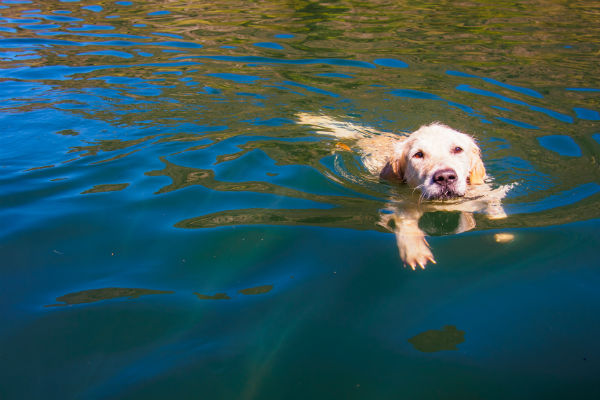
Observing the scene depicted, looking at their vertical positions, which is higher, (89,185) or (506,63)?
(506,63)

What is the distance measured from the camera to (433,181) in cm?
473

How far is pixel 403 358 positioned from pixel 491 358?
467mm

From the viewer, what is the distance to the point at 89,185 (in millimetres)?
5020

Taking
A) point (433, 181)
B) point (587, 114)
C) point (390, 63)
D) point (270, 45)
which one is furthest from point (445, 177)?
point (270, 45)

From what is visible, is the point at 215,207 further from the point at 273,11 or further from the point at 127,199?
the point at 273,11

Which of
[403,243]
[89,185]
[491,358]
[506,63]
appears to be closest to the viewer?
[491,358]

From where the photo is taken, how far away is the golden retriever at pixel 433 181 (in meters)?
3.98

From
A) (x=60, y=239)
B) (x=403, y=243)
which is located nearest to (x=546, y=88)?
(x=403, y=243)

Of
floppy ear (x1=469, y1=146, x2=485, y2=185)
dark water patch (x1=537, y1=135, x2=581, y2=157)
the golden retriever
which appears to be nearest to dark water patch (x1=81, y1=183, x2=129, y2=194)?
the golden retriever

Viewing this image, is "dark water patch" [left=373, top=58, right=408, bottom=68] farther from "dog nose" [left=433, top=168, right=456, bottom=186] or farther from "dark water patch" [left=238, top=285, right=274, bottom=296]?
"dark water patch" [left=238, top=285, right=274, bottom=296]

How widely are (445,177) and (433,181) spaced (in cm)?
13

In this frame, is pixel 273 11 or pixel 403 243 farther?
pixel 273 11

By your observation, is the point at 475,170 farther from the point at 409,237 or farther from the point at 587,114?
the point at 587,114

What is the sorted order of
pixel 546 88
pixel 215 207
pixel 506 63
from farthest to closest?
1. pixel 506 63
2. pixel 546 88
3. pixel 215 207
